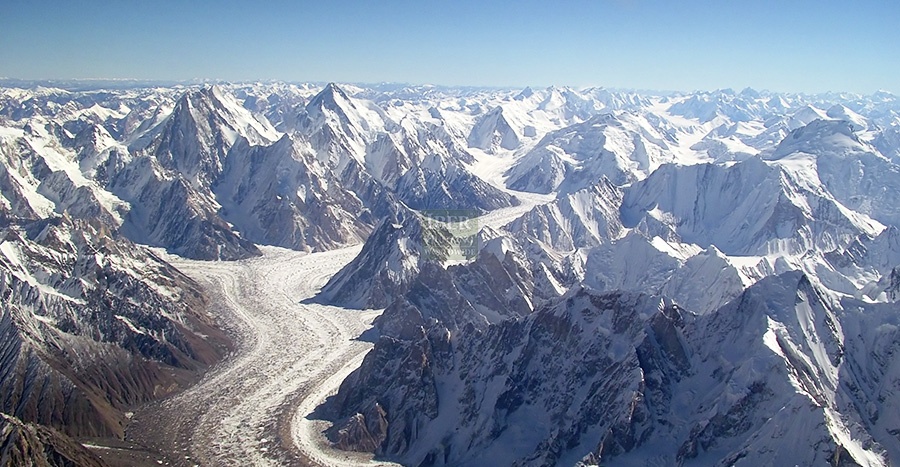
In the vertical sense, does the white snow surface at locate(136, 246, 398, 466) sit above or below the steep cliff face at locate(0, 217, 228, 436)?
below

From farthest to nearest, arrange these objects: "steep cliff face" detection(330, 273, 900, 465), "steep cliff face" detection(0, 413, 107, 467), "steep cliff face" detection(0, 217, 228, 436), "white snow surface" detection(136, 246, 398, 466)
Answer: "steep cliff face" detection(0, 217, 228, 436)
"white snow surface" detection(136, 246, 398, 466)
"steep cliff face" detection(330, 273, 900, 465)
"steep cliff face" detection(0, 413, 107, 467)

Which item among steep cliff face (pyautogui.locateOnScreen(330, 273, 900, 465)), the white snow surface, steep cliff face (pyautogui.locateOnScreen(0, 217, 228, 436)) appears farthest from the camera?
steep cliff face (pyautogui.locateOnScreen(0, 217, 228, 436))

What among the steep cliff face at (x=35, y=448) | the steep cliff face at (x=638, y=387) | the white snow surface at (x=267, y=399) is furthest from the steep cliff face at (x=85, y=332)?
the steep cliff face at (x=638, y=387)

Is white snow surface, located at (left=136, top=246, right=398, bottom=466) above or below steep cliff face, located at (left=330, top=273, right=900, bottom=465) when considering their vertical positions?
below

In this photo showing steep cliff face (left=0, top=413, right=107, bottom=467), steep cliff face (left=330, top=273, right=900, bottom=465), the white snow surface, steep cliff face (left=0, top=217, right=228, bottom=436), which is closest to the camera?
steep cliff face (left=0, top=413, right=107, bottom=467)

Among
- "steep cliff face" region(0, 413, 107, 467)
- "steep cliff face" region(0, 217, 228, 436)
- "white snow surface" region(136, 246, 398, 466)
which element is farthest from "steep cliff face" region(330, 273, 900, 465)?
"steep cliff face" region(0, 217, 228, 436)

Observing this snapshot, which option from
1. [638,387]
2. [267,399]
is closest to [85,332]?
[267,399]

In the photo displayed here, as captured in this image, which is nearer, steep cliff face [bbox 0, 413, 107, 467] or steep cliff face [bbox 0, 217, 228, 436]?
steep cliff face [bbox 0, 413, 107, 467]

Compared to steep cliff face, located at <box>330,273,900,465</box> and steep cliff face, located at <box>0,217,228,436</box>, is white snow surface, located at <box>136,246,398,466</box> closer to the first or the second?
steep cliff face, located at <box>0,217,228,436</box>

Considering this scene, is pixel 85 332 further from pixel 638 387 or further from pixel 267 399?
pixel 638 387

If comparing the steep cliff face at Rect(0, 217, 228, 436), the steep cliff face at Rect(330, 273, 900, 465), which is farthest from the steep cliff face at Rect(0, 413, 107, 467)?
the steep cliff face at Rect(330, 273, 900, 465)

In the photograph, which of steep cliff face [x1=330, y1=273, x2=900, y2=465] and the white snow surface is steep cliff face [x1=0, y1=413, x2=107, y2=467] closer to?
the white snow surface

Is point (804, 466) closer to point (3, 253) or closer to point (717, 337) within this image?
point (717, 337)
